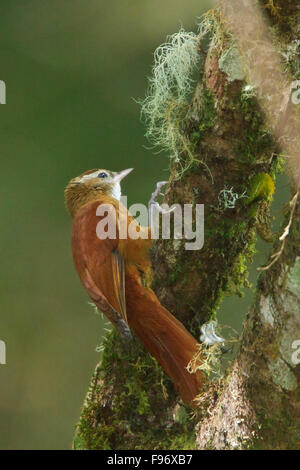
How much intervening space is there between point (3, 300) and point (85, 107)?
6.40 feet

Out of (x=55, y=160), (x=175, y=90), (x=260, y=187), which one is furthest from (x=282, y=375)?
(x=55, y=160)

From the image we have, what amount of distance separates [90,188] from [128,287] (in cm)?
73

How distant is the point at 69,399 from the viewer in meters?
6.59

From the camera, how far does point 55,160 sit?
21.1ft

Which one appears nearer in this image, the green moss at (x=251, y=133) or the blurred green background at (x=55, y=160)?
the green moss at (x=251, y=133)

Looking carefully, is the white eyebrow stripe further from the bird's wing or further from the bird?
the bird's wing

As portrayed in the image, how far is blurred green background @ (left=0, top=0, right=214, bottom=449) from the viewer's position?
623 cm

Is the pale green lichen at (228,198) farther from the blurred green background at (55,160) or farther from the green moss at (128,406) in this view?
the blurred green background at (55,160)

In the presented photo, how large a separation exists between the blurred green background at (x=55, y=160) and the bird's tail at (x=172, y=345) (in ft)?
11.0

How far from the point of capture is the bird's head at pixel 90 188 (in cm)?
345

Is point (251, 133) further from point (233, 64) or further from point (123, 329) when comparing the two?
point (123, 329)

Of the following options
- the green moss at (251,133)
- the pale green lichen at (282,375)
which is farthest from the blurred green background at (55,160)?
the pale green lichen at (282,375)

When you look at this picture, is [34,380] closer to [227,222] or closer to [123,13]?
[123,13]
